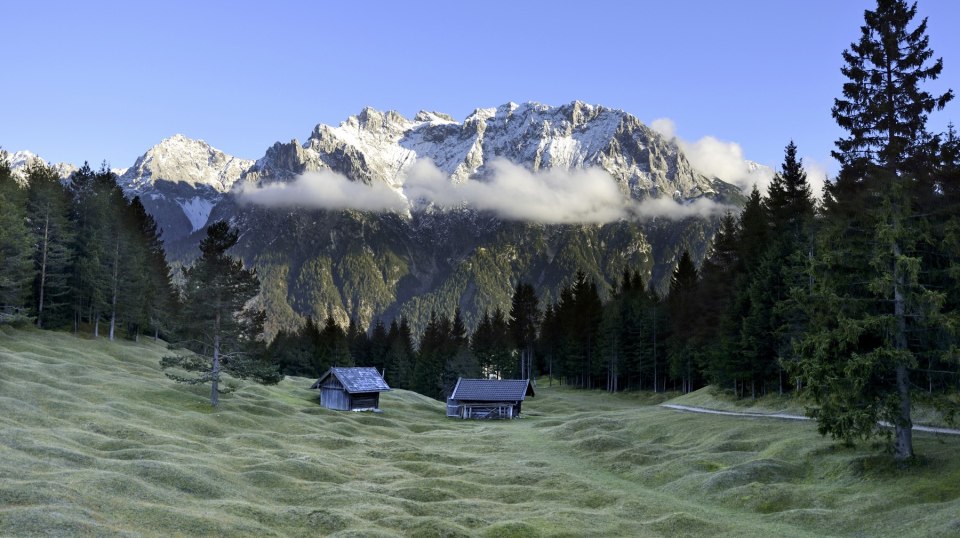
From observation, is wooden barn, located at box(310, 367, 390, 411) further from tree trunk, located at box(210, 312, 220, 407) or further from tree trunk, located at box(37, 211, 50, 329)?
tree trunk, located at box(37, 211, 50, 329)

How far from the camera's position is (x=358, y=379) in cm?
8794

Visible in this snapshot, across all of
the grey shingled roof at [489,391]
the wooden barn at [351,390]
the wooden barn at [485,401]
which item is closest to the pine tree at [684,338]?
the grey shingled roof at [489,391]

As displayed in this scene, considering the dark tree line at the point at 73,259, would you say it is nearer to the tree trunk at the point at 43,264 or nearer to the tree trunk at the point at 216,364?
the tree trunk at the point at 43,264

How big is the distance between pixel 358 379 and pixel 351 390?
3.72m

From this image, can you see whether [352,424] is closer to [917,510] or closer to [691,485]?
[691,485]

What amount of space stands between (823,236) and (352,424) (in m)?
51.1

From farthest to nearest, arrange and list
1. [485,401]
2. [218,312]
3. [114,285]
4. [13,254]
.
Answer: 1. [485,401]
2. [114,285]
3. [13,254]
4. [218,312]

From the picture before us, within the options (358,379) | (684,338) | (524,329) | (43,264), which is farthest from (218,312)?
(524,329)

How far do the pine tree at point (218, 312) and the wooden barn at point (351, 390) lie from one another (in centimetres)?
1979

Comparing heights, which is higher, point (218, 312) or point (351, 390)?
point (218, 312)

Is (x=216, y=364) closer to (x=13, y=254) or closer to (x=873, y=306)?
(x=13, y=254)

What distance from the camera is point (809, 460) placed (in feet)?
138

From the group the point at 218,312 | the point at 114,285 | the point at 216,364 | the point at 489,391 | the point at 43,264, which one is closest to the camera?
the point at 216,364

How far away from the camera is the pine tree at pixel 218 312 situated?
64.2 m
